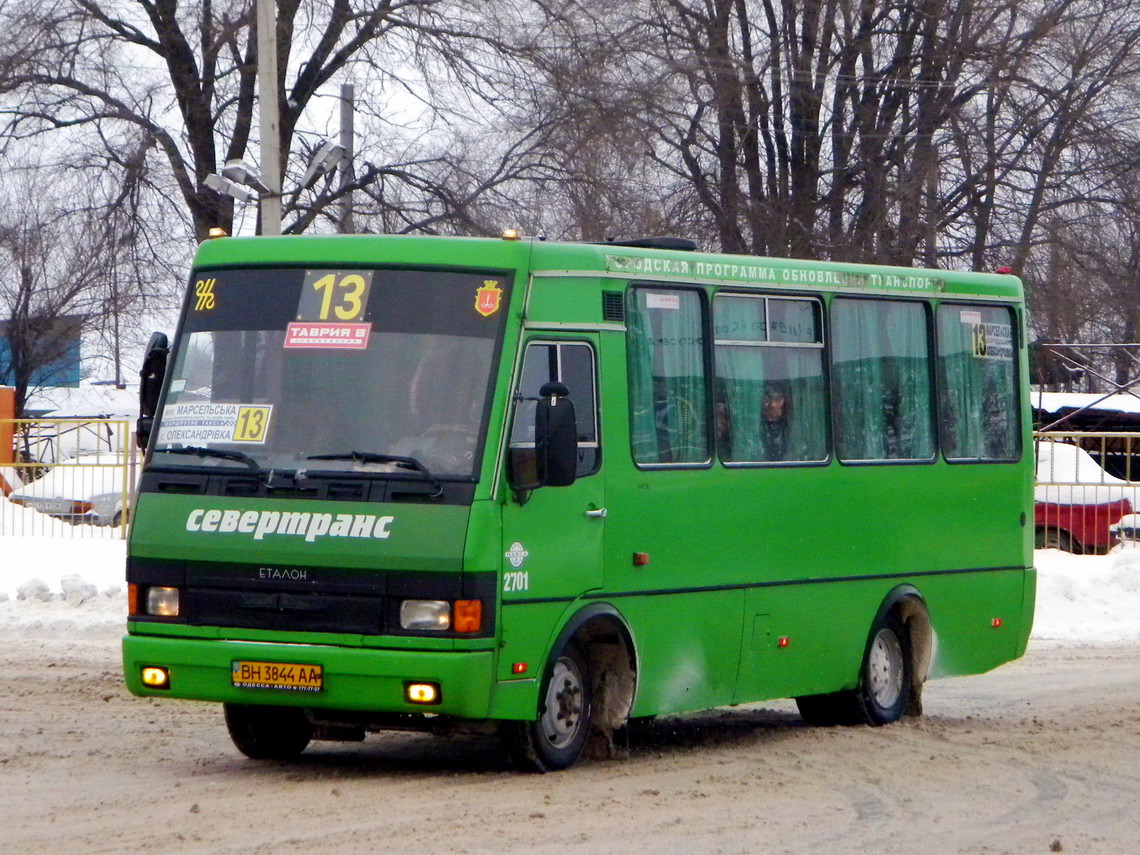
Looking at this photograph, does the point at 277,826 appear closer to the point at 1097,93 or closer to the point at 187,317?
the point at 187,317

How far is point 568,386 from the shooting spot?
909cm

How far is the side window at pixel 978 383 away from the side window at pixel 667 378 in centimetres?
264

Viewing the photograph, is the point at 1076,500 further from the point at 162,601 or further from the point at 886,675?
the point at 162,601

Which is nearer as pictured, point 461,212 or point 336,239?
point 336,239

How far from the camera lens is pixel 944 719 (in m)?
12.0

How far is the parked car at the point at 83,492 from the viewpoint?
20.8 m

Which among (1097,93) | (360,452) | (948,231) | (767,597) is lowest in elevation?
(767,597)

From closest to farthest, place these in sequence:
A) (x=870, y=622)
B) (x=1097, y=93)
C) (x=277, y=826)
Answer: (x=277, y=826)
(x=870, y=622)
(x=1097, y=93)

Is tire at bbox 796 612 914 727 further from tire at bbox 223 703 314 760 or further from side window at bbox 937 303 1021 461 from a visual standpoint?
tire at bbox 223 703 314 760

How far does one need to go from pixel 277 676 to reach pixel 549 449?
1629 mm

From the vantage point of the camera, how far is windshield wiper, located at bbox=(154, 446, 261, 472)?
8.77 meters

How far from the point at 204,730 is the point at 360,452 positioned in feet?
9.41

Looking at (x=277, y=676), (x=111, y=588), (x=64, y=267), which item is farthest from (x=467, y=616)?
(x=64, y=267)

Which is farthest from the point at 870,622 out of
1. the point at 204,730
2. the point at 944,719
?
the point at 204,730
